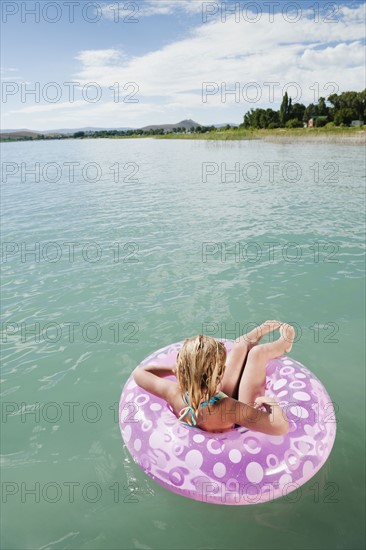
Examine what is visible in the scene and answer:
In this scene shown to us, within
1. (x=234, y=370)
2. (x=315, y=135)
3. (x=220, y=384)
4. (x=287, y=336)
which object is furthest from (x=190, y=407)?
(x=315, y=135)

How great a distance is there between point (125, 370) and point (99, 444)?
4.19 ft

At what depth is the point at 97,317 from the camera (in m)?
6.74

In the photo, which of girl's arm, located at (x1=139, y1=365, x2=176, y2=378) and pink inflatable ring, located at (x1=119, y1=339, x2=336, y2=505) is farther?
girl's arm, located at (x1=139, y1=365, x2=176, y2=378)

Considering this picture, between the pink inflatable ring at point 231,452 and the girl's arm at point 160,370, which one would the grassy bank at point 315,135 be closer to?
the pink inflatable ring at point 231,452

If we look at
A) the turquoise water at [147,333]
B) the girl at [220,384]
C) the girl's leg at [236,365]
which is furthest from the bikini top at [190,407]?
the turquoise water at [147,333]

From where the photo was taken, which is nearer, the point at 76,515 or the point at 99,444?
the point at 76,515

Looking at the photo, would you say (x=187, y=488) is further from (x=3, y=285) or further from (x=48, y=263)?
(x=48, y=263)

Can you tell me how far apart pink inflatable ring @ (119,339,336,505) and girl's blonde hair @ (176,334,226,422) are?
0.54 m

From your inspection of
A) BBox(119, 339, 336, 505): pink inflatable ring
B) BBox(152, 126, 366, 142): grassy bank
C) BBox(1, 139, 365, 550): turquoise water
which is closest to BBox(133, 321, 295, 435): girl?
BBox(119, 339, 336, 505): pink inflatable ring

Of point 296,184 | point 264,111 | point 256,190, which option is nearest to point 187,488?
point 256,190

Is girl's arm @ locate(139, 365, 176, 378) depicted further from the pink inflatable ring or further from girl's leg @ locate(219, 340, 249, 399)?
girl's leg @ locate(219, 340, 249, 399)

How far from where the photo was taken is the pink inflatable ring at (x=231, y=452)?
10.0 feet

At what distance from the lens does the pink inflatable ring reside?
10.0ft

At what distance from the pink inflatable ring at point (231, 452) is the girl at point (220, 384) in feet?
0.42
